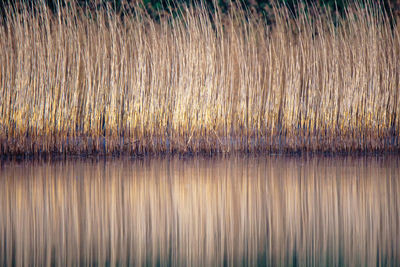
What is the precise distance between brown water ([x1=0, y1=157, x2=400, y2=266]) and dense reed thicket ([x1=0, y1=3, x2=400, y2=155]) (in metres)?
0.51

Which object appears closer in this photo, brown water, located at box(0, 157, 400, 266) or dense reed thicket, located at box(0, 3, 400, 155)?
brown water, located at box(0, 157, 400, 266)

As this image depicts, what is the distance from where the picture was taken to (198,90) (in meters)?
5.73

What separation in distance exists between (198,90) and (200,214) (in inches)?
89.7

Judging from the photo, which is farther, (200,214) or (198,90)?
(198,90)

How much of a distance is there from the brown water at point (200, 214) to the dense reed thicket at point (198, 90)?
509mm

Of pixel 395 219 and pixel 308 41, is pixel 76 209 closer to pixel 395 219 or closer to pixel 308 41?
pixel 395 219

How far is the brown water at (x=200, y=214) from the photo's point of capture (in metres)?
2.93

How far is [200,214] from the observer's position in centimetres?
364

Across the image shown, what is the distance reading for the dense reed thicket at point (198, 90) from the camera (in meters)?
5.61

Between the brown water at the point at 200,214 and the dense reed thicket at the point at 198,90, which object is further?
the dense reed thicket at the point at 198,90

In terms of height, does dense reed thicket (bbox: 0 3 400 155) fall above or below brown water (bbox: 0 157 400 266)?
above

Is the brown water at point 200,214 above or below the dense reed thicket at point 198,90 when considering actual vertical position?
below

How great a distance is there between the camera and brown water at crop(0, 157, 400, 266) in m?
2.93

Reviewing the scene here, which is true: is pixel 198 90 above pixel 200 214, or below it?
above
